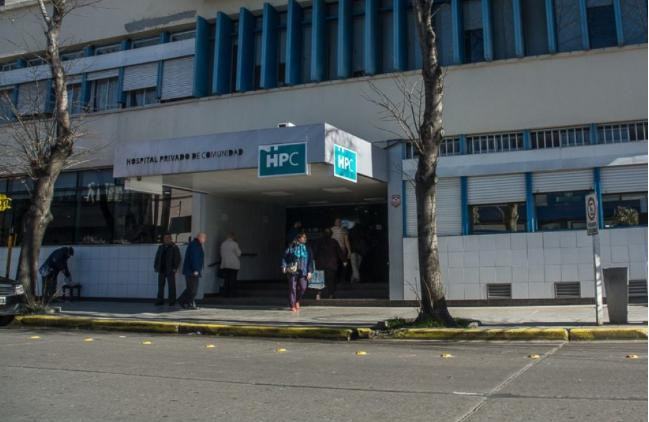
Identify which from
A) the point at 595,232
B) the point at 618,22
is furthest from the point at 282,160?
the point at 618,22

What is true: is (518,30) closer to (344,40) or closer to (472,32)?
(472,32)

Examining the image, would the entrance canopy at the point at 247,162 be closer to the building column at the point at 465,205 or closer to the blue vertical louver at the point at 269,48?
the building column at the point at 465,205


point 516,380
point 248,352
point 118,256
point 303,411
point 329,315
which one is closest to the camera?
point 303,411

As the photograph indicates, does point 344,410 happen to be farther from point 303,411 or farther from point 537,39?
point 537,39

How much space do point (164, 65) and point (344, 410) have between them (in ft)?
49.8

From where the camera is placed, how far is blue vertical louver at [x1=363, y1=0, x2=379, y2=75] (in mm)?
15602

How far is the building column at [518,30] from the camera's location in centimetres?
1445

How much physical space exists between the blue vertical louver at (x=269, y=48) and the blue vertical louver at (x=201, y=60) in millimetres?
1845

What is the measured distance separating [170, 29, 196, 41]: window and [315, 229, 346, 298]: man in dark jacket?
7.85 metres

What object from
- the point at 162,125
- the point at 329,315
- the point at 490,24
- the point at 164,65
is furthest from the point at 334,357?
the point at 164,65

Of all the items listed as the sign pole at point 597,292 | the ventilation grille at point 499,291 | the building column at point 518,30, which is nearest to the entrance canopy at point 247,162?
the ventilation grille at point 499,291

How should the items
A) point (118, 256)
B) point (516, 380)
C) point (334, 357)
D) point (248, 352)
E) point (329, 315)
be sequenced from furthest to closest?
point (118, 256) < point (329, 315) < point (248, 352) < point (334, 357) < point (516, 380)

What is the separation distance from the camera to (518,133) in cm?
1433

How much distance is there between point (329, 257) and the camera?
14.2 m
